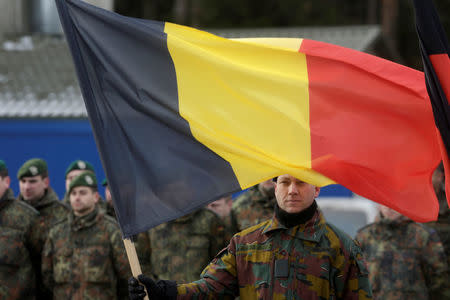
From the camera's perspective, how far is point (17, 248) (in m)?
7.24

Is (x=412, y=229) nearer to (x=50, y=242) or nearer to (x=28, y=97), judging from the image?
(x=50, y=242)

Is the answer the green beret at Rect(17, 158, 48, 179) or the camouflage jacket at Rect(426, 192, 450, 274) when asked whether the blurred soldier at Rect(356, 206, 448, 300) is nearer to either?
the camouflage jacket at Rect(426, 192, 450, 274)

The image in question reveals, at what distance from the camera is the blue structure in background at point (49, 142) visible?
1656cm

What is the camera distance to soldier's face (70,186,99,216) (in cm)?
722

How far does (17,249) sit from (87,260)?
2.41 ft

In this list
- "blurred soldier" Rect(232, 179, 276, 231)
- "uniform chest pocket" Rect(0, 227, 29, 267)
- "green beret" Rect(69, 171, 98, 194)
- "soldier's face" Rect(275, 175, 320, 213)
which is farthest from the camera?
"blurred soldier" Rect(232, 179, 276, 231)

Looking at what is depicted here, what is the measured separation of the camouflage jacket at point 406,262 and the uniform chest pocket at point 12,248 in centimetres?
343

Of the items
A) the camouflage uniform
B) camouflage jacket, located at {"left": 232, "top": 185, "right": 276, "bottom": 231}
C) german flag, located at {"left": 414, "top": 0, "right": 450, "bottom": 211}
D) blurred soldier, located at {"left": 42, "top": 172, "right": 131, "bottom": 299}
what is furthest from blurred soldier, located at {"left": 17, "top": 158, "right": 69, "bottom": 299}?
german flag, located at {"left": 414, "top": 0, "right": 450, "bottom": 211}

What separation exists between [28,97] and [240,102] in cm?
1425

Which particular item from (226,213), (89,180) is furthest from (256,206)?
(89,180)

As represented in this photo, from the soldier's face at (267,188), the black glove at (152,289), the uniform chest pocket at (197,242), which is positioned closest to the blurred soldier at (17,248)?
the uniform chest pocket at (197,242)

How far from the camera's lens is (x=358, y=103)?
4664 mm

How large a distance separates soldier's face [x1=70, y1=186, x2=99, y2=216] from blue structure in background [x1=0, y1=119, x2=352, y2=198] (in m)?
9.20

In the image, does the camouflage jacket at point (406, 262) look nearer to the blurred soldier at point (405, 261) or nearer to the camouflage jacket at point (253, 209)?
the blurred soldier at point (405, 261)
